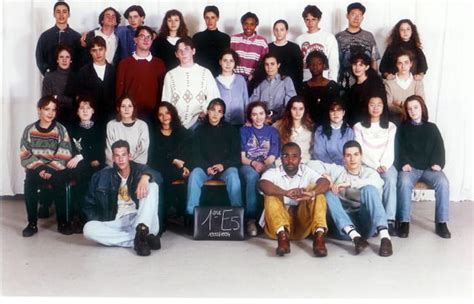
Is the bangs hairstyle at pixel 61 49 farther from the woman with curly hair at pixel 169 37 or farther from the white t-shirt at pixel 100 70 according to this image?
the woman with curly hair at pixel 169 37

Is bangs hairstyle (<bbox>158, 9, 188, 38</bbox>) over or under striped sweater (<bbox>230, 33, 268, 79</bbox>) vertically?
over

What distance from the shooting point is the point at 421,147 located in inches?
186

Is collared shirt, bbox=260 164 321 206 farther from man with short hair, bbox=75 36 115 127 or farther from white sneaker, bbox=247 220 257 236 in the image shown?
man with short hair, bbox=75 36 115 127

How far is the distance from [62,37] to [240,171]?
1893 millimetres

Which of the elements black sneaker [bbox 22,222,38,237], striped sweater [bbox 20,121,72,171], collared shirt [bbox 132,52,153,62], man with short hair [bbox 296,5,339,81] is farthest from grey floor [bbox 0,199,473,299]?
man with short hair [bbox 296,5,339,81]

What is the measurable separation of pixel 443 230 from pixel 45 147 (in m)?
2.81

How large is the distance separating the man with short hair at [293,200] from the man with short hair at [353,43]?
1.19m

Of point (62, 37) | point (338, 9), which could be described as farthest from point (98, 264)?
point (338, 9)

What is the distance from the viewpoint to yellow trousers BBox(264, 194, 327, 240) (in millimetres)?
4203

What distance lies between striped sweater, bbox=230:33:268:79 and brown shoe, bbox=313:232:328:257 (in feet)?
5.18

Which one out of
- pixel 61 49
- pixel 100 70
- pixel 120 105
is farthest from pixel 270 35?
pixel 61 49

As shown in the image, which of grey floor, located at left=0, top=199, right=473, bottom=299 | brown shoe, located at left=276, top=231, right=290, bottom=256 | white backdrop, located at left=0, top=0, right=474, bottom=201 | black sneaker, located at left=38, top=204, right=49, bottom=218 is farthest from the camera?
white backdrop, located at left=0, top=0, right=474, bottom=201

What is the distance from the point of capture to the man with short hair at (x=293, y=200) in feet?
13.7

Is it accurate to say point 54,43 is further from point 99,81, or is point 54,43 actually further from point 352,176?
point 352,176
